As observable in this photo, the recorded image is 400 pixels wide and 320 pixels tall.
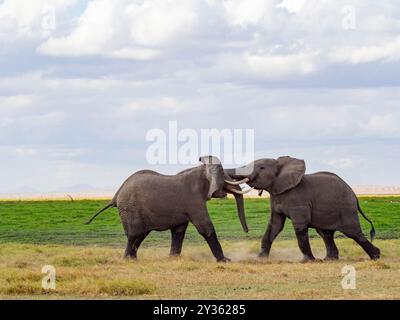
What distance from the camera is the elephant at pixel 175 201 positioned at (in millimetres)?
21594

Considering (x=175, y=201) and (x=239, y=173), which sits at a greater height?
(x=239, y=173)

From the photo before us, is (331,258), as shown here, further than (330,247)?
No

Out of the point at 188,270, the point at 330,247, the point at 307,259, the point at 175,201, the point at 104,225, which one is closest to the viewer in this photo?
the point at 188,270

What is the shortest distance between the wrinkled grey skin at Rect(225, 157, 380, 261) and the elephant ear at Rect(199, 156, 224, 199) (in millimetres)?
933

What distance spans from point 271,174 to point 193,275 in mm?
4344

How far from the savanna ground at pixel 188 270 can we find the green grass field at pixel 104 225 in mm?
64

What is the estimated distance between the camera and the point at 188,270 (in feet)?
64.3

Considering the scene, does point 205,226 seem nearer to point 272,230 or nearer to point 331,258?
point 272,230

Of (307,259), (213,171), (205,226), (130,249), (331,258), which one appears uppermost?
(213,171)

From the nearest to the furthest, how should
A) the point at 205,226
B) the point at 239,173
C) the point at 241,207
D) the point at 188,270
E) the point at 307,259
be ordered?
the point at 188,270 < the point at 205,226 < the point at 307,259 < the point at 239,173 < the point at 241,207

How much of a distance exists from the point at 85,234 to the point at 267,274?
14.2 m

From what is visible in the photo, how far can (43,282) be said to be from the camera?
16719mm

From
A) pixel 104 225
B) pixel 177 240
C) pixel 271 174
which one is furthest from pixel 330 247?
pixel 104 225
